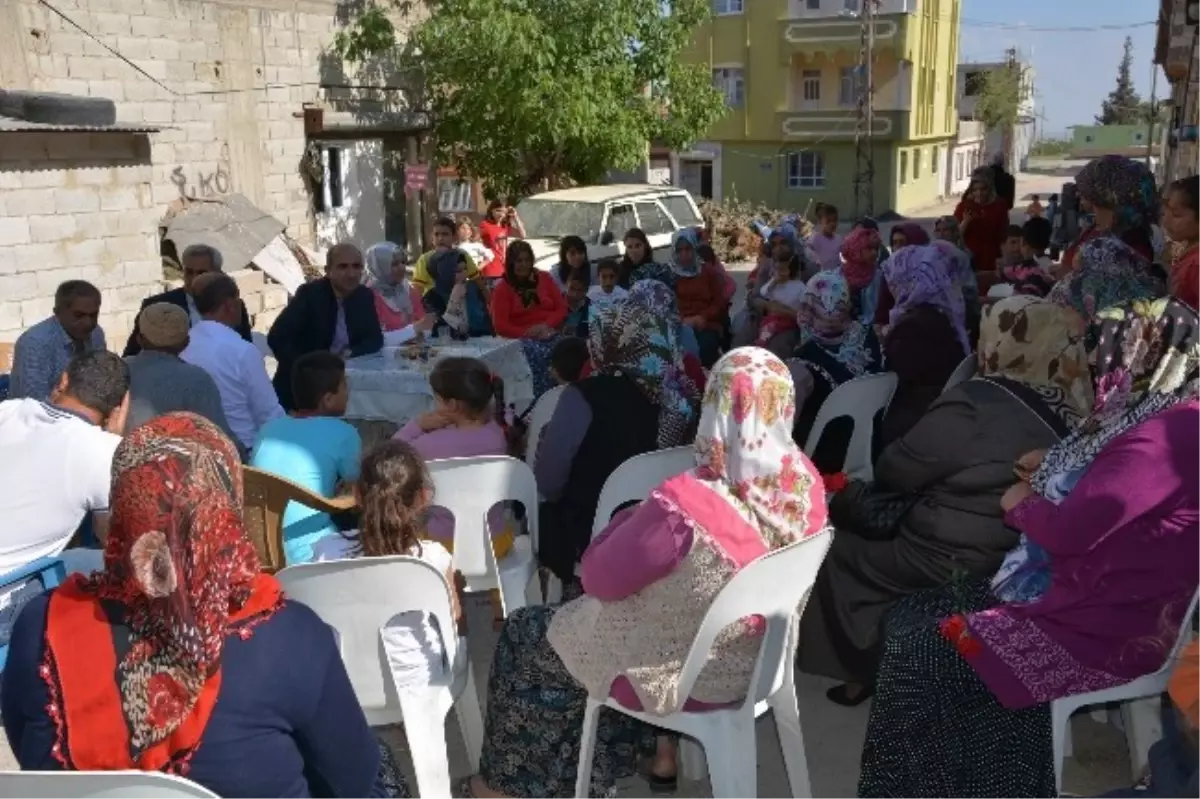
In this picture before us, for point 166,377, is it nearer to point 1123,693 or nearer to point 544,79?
point 1123,693

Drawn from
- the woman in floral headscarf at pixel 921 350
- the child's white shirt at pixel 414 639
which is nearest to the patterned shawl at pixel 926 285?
the woman in floral headscarf at pixel 921 350

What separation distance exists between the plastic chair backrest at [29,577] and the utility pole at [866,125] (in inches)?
1056

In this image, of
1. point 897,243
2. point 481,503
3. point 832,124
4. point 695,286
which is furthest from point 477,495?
point 832,124

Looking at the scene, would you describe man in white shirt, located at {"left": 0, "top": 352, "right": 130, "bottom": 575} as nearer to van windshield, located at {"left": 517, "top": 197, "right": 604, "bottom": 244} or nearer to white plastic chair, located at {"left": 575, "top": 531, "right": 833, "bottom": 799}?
white plastic chair, located at {"left": 575, "top": 531, "right": 833, "bottom": 799}

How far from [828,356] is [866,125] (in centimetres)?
2525

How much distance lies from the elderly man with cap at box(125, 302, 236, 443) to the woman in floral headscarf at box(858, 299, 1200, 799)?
2602mm

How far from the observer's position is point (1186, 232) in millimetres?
4426

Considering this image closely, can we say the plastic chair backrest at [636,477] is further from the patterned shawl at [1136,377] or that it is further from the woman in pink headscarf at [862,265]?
the woman in pink headscarf at [862,265]

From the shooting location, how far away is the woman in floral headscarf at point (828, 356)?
455 cm

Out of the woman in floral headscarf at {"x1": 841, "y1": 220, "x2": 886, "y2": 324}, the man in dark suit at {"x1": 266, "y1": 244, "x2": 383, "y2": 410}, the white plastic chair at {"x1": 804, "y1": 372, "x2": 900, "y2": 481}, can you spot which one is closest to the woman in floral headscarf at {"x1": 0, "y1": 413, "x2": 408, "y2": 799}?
the white plastic chair at {"x1": 804, "y1": 372, "x2": 900, "y2": 481}

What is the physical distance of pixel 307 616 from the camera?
191cm

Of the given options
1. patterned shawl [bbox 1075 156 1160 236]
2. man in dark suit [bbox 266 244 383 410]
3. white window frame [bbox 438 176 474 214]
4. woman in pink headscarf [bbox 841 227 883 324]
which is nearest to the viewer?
patterned shawl [bbox 1075 156 1160 236]

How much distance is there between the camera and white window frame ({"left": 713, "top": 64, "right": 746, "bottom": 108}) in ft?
99.6

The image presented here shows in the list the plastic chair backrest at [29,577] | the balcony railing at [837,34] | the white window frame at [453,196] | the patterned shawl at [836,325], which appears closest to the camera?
the plastic chair backrest at [29,577]
